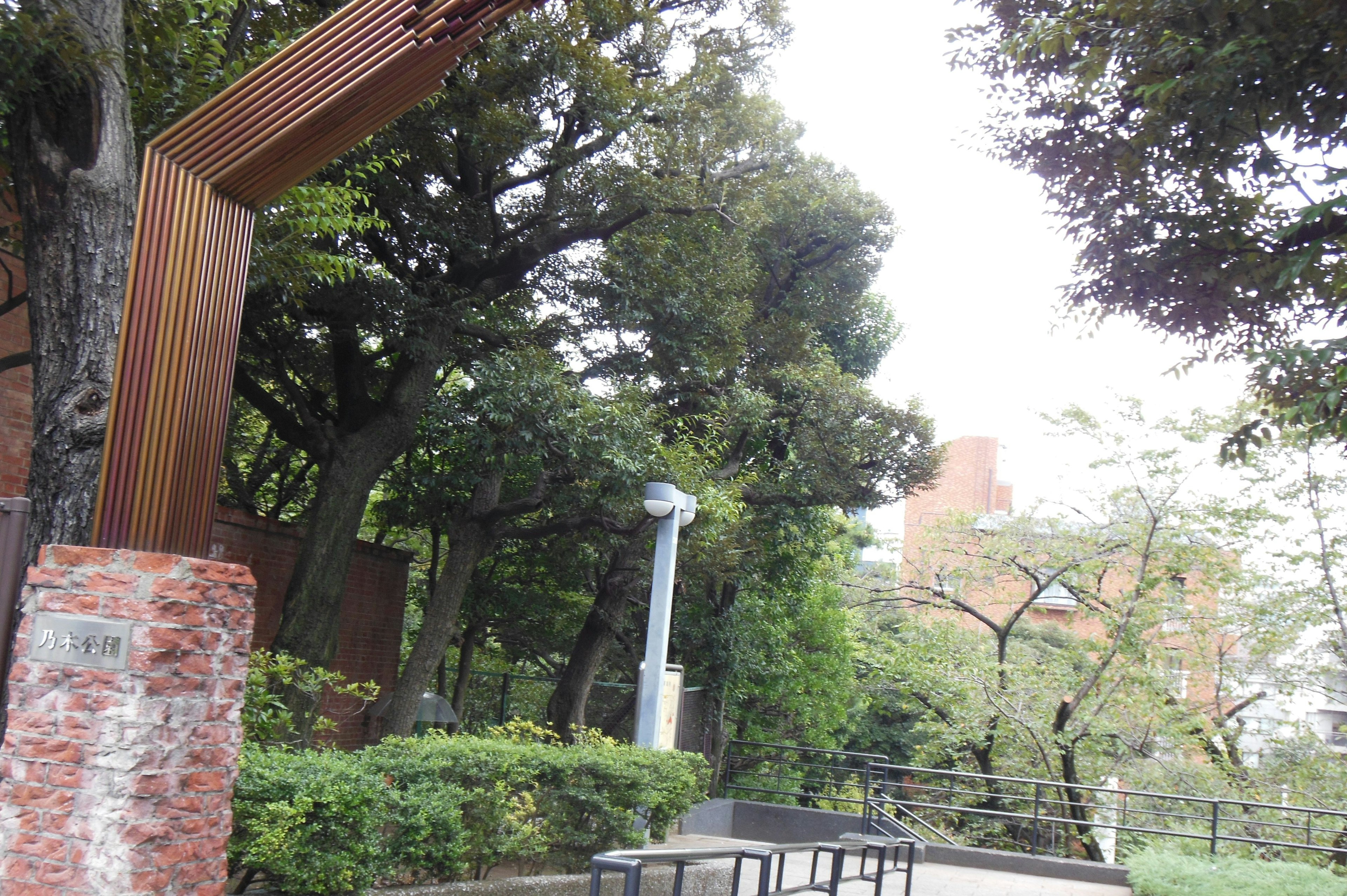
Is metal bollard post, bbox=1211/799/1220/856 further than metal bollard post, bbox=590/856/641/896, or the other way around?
metal bollard post, bbox=1211/799/1220/856

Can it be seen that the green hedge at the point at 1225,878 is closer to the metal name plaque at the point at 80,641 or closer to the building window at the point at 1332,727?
the building window at the point at 1332,727

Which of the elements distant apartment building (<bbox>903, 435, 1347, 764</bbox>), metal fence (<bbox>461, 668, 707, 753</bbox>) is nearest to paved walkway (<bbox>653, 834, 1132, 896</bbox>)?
metal fence (<bbox>461, 668, 707, 753</bbox>)

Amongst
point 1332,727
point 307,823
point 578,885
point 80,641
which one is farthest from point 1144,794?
point 1332,727

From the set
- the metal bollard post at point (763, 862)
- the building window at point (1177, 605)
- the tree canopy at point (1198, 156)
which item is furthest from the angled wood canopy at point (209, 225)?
the building window at point (1177, 605)

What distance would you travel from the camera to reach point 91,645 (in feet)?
11.9

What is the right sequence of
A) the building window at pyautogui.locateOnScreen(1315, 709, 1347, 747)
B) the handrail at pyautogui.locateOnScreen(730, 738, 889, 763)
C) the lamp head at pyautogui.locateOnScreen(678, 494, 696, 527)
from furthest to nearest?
1. the building window at pyautogui.locateOnScreen(1315, 709, 1347, 747)
2. the handrail at pyautogui.locateOnScreen(730, 738, 889, 763)
3. the lamp head at pyautogui.locateOnScreen(678, 494, 696, 527)

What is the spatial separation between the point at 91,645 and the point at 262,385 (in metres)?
10.4

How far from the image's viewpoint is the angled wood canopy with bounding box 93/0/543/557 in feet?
12.8

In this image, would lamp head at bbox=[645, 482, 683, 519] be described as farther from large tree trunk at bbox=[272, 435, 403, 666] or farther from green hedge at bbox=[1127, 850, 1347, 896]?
green hedge at bbox=[1127, 850, 1347, 896]

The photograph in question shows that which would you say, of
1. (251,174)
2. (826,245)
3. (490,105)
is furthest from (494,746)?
(826,245)

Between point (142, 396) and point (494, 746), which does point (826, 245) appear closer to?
point (494, 746)

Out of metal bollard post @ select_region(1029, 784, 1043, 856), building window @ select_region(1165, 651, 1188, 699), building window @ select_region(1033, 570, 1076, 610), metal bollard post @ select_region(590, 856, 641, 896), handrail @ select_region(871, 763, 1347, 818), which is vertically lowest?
metal bollard post @ select_region(1029, 784, 1043, 856)

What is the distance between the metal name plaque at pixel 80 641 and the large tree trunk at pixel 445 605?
7989mm

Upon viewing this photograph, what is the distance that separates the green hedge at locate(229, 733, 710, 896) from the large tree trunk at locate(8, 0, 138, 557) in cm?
157
